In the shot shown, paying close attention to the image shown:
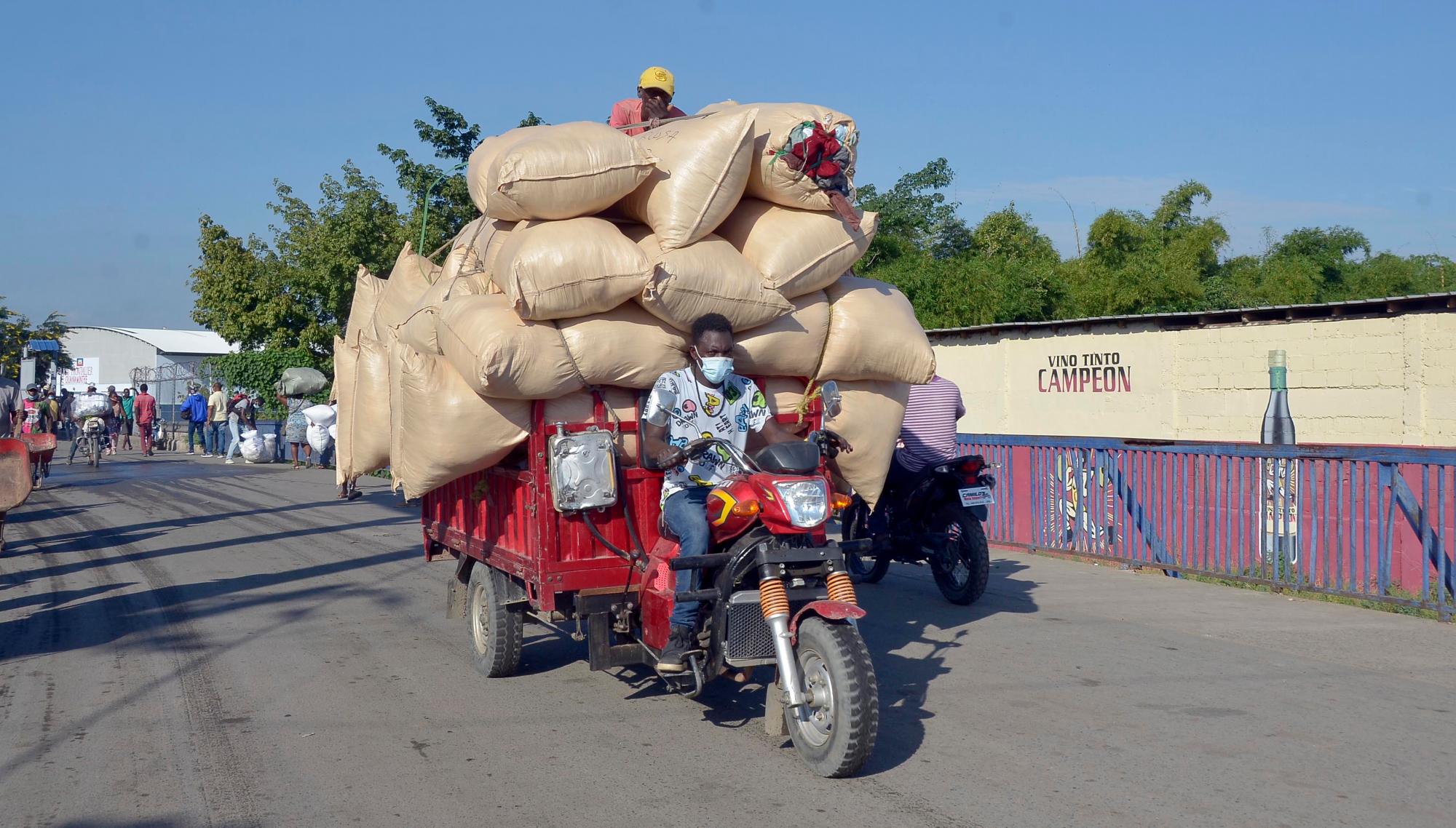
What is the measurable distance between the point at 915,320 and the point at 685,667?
8.69 feet

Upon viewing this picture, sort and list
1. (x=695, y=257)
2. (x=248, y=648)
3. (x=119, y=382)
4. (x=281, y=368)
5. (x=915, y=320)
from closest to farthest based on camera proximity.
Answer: (x=695, y=257) → (x=915, y=320) → (x=248, y=648) → (x=281, y=368) → (x=119, y=382)

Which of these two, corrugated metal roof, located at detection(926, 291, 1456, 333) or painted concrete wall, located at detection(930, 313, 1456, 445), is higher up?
corrugated metal roof, located at detection(926, 291, 1456, 333)

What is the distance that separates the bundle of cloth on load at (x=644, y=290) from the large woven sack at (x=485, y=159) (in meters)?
0.02

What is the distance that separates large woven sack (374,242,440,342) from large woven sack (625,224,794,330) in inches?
96.0

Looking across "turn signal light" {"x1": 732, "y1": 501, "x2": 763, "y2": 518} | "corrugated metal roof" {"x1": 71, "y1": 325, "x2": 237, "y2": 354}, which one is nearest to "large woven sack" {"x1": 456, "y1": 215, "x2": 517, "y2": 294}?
"turn signal light" {"x1": 732, "y1": 501, "x2": 763, "y2": 518}

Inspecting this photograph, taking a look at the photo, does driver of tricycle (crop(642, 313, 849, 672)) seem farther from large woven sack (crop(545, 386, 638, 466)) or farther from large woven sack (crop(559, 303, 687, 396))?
large woven sack (crop(545, 386, 638, 466))

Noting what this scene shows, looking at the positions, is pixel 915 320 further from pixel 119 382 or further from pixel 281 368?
pixel 119 382

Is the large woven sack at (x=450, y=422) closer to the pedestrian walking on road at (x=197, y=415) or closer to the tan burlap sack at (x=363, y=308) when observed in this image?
the tan burlap sack at (x=363, y=308)

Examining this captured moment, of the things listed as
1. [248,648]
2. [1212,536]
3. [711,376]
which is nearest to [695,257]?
[711,376]

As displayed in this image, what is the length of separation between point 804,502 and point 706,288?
137cm

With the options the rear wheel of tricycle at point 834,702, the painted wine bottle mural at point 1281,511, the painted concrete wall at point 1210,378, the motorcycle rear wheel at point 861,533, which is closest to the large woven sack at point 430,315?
the rear wheel of tricycle at point 834,702

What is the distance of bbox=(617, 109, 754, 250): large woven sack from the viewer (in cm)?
602

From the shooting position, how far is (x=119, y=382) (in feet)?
254

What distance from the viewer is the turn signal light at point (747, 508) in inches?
209
